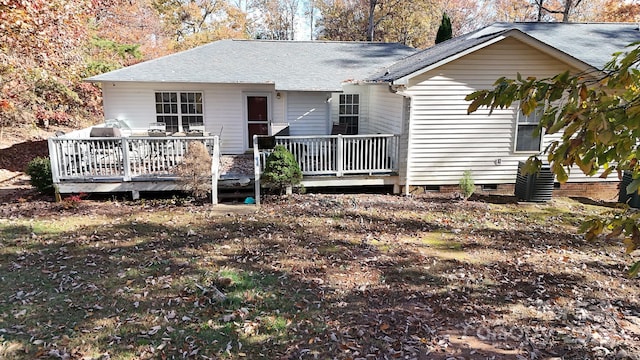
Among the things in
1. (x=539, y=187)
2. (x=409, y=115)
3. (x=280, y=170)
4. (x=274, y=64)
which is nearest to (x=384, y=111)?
(x=409, y=115)

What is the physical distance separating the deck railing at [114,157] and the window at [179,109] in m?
3.71

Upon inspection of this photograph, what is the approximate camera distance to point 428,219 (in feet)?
28.8

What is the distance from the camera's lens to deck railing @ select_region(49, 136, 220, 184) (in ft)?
31.3

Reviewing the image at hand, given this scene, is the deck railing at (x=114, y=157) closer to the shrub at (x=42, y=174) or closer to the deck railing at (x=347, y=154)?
the shrub at (x=42, y=174)

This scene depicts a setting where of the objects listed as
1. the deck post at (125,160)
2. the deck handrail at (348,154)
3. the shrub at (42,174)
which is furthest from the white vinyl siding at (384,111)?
the shrub at (42,174)

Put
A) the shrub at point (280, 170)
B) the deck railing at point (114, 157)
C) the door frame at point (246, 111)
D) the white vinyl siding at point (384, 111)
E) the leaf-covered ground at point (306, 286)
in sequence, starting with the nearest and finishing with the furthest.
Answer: the leaf-covered ground at point (306, 286) < the deck railing at point (114, 157) < the shrub at point (280, 170) < the white vinyl siding at point (384, 111) < the door frame at point (246, 111)

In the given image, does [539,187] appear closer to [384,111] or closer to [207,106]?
[384,111]

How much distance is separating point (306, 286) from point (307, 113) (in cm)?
884

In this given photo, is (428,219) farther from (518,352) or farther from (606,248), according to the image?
(518,352)

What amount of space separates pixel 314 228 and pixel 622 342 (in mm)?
4853

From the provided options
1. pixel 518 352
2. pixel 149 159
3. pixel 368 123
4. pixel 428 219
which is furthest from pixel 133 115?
pixel 518 352

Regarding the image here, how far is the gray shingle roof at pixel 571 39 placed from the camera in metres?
11.7

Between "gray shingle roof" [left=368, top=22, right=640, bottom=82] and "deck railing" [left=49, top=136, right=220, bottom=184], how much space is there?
567 centimetres

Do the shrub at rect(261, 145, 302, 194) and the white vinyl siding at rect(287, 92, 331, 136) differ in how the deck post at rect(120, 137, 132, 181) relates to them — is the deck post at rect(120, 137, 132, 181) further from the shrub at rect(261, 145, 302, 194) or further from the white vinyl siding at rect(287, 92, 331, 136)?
the white vinyl siding at rect(287, 92, 331, 136)
